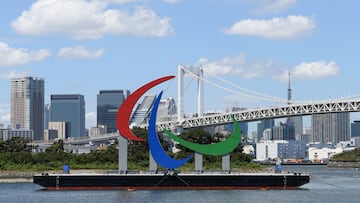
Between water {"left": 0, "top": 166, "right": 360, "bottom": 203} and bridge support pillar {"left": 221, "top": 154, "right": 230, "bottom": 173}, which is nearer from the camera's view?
water {"left": 0, "top": 166, "right": 360, "bottom": 203}

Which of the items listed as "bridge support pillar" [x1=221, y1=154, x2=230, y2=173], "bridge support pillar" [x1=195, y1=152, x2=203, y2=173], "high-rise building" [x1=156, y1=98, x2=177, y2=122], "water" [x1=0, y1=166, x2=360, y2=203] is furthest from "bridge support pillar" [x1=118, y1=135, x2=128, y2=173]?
"high-rise building" [x1=156, y1=98, x2=177, y2=122]

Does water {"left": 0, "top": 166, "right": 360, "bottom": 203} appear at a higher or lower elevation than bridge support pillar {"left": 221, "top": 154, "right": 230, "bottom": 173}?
lower

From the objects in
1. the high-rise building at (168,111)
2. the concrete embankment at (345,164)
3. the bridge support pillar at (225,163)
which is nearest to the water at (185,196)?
the bridge support pillar at (225,163)

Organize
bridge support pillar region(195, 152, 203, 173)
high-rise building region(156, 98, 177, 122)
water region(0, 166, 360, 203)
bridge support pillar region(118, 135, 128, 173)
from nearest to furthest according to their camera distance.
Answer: water region(0, 166, 360, 203), bridge support pillar region(118, 135, 128, 173), bridge support pillar region(195, 152, 203, 173), high-rise building region(156, 98, 177, 122)

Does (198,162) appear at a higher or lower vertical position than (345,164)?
higher

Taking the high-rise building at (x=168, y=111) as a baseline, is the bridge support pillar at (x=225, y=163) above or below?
below

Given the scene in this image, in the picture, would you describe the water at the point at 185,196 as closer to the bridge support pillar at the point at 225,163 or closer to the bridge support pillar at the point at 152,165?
the bridge support pillar at the point at 152,165

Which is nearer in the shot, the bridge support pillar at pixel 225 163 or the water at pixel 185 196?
the water at pixel 185 196

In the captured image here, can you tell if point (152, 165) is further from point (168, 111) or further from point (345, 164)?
point (345, 164)

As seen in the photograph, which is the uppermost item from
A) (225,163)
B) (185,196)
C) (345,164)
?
(225,163)

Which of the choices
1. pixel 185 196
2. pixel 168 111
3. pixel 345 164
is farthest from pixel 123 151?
pixel 345 164

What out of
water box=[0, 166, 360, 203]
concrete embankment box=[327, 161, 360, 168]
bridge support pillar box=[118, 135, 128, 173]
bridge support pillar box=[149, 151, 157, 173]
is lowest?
concrete embankment box=[327, 161, 360, 168]

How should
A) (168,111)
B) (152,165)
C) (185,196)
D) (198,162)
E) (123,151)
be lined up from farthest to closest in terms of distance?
(168,111)
(198,162)
(152,165)
(123,151)
(185,196)

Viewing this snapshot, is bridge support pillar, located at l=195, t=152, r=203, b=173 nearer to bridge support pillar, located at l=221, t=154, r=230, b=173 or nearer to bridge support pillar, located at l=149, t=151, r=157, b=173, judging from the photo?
bridge support pillar, located at l=221, t=154, r=230, b=173
